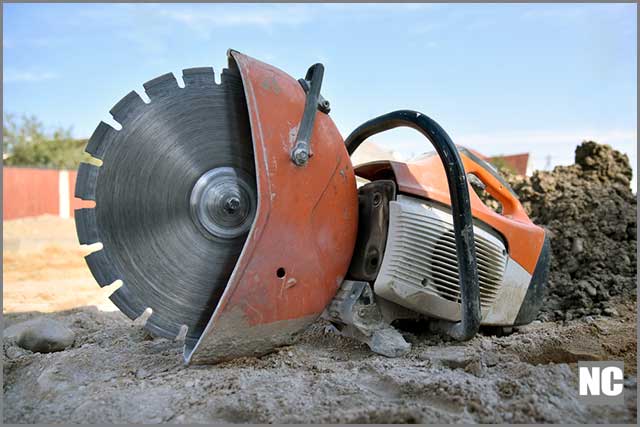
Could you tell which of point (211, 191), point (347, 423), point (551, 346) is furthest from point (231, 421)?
point (551, 346)

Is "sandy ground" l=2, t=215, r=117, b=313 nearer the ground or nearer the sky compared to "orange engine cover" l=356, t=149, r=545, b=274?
nearer the ground

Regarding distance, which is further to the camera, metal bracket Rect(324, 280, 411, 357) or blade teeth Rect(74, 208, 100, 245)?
metal bracket Rect(324, 280, 411, 357)

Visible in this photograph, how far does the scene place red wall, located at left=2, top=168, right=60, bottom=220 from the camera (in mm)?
18562

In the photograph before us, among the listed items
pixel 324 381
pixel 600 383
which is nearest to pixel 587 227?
pixel 600 383

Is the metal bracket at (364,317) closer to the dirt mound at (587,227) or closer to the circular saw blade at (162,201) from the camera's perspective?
the circular saw blade at (162,201)

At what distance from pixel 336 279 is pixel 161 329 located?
84 cm

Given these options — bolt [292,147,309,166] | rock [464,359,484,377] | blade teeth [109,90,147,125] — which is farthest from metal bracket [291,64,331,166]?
rock [464,359,484,377]

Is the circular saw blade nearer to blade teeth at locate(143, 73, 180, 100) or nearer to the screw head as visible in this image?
blade teeth at locate(143, 73, 180, 100)

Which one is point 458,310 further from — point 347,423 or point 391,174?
point 347,423

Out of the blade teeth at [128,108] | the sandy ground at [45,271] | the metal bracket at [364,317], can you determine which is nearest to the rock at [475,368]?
the metal bracket at [364,317]

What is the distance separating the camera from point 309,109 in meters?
2.44

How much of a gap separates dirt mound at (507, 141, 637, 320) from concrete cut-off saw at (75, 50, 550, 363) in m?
2.16

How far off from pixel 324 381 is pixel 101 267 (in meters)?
1.08

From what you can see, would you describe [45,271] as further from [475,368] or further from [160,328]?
[475,368]
